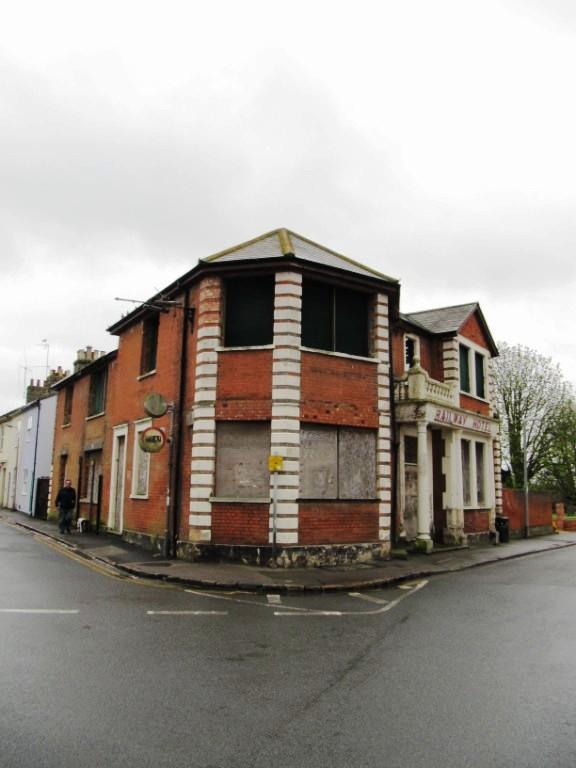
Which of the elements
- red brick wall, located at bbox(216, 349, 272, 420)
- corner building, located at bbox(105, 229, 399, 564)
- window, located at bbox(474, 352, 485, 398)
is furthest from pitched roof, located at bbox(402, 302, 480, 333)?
red brick wall, located at bbox(216, 349, 272, 420)

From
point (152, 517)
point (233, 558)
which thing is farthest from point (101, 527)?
point (233, 558)

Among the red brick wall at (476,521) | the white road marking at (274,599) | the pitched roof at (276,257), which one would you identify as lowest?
the white road marking at (274,599)

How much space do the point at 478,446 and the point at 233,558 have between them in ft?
41.2

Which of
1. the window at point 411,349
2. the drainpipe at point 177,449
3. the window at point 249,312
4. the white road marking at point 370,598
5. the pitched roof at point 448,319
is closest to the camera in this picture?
the white road marking at point 370,598

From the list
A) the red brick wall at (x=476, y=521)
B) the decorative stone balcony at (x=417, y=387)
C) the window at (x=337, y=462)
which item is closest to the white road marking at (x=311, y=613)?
the window at (x=337, y=462)

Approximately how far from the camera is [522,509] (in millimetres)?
28031

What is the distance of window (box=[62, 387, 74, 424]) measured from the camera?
28312 mm

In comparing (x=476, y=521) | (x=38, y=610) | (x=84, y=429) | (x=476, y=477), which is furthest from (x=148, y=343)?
(x=476, y=521)

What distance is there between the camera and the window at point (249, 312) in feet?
51.0

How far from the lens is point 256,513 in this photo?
14492 mm

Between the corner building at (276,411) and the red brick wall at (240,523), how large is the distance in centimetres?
2

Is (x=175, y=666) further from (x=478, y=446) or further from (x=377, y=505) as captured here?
(x=478, y=446)

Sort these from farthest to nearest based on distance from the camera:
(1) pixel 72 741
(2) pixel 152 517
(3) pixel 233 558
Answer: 1. (2) pixel 152 517
2. (3) pixel 233 558
3. (1) pixel 72 741

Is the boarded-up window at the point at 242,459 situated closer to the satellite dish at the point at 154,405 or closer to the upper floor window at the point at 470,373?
the satellite dish at the point at 154,405
